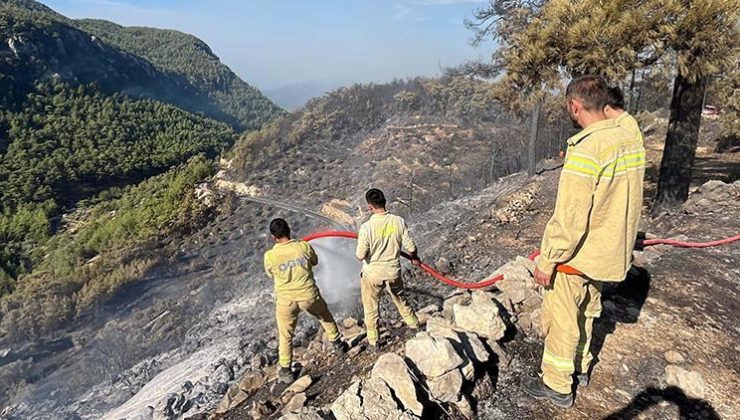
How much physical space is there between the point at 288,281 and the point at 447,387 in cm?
174

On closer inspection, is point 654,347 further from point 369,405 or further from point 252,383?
point 252,383

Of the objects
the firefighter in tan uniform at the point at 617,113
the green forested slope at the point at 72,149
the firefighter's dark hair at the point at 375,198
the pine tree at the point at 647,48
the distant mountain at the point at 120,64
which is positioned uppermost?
the distant mountain at the point at 120,64

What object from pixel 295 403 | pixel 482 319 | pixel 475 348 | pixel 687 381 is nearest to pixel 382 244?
pixel 482 319

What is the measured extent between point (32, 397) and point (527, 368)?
1091cm

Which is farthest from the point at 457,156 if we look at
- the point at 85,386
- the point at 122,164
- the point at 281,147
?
the point at 122,164

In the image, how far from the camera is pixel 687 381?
2961mm

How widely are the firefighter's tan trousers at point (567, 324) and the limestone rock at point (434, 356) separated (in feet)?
1.82

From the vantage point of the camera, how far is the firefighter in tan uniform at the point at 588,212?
2248mm

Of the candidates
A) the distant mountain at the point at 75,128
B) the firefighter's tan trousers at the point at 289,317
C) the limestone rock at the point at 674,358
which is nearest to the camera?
the limestone rock at the point at 674,358

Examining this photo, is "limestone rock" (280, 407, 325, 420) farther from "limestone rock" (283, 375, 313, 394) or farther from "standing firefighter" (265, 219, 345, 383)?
"standing firefighter" (265, 219, 345, 383)

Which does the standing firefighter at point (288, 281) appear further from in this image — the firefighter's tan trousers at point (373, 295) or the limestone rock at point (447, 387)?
the limestone rock at point (447, 387)

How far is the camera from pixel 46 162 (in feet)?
159

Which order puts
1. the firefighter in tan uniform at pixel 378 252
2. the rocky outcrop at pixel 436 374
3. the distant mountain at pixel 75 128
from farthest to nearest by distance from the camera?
the distant mountain at pixel 75 128, the firefighter in tan uniform at pixel 378 252, the rocky outcrop at pixel 436 374

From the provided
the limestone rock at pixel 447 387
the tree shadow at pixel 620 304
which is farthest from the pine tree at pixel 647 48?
the limestone rock at pixel 447 387
